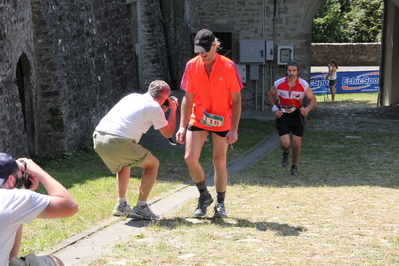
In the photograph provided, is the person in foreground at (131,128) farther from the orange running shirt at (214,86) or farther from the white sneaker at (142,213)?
the white sneaker at (142,213)

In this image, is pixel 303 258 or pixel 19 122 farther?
pixel 19 122

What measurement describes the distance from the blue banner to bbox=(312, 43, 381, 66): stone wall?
979 cm

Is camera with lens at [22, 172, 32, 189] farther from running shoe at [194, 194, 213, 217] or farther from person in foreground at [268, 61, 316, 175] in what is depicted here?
person in foreground at [268, 61, 316, 175]

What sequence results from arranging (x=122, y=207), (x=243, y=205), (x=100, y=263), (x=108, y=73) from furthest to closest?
(x=108, y=73) → (x=243, y=205) → (x=122, y=207) → (x=100, y=263)

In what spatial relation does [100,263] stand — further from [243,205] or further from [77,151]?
[77,151]

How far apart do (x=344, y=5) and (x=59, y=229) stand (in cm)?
3878

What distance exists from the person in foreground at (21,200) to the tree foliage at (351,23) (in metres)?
36.9

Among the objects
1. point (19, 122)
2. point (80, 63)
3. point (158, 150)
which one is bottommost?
point (158, 150)

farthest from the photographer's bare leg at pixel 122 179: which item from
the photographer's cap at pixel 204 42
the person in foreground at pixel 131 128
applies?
the photographer's cap at pixel 204 42

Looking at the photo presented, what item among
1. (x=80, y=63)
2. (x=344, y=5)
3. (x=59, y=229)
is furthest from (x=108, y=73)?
(x=344, y=5)

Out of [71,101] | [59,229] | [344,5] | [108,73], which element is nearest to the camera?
[59,229]

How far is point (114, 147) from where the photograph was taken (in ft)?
19.4

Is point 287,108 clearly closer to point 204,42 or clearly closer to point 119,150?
point 204,42

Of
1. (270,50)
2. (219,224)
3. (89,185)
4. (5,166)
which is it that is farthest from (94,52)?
(5,166)
